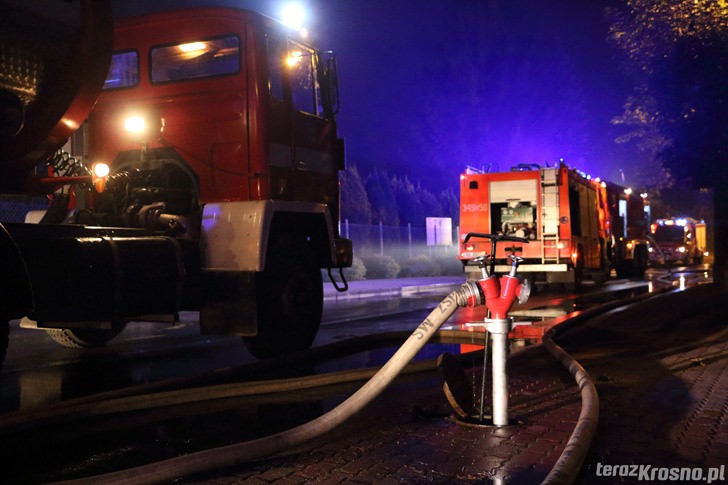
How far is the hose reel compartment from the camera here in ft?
16.2

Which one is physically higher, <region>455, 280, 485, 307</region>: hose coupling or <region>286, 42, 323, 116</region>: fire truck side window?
<region>286, 42, 323, 116</region>: fire truck side window

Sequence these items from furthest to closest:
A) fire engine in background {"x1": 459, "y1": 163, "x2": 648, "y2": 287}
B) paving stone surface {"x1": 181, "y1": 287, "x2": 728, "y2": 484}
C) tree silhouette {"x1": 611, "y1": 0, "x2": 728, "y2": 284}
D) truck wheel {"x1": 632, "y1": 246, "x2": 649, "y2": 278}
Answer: truck wheel {"x1": 632, "y1": 246, "x2": 649, "y2": 278}
fire engine in background {"x1": 459, "y1": 163, "x2": 648, "y2": 287}
tree silhouette {"x1": 611, "y1": 0, "x2": 728, "y2": 284}
paving stone surface {"x1": 181, "y1": 287, "x2": 728, "y2": 484}

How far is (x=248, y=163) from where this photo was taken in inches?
283

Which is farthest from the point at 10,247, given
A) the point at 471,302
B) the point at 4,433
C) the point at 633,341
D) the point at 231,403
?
the point at 633,341

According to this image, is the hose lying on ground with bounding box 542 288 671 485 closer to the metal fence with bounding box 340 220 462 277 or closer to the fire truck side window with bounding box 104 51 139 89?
the fire truck side window with bounding box 104 51 139 89

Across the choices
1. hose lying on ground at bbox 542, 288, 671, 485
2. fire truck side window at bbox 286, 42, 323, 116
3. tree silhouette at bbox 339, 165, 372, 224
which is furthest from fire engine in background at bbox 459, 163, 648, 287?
tree silhouette at bbox 339, 165, 372, 224

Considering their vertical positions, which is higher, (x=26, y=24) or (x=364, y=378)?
(x=26, y=24)

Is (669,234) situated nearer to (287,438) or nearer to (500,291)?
(500,291)

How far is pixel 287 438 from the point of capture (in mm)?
3693

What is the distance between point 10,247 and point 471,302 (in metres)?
2.75

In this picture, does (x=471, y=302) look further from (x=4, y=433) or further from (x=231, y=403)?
(x=4, y=433)

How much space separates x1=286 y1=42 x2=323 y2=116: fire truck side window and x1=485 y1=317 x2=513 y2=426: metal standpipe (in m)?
4.25

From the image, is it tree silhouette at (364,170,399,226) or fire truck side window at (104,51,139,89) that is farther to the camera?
tree silhouette at (364,170,399,226)

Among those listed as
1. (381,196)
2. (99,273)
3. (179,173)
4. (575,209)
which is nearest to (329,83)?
(179,173)
